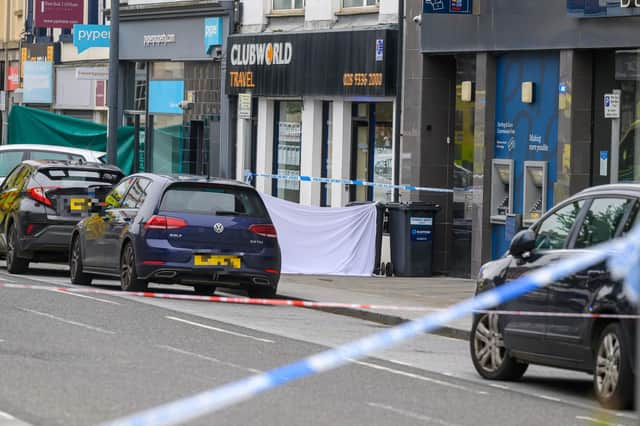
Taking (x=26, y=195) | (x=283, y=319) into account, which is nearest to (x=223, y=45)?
(x=26, y=195)

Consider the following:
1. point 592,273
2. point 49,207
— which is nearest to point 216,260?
point 49,207

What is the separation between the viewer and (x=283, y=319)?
17.6 m

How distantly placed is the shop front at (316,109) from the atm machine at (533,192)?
3946 millimetres

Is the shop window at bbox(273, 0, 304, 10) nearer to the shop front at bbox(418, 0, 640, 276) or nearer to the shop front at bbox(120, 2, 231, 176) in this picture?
the shop front at bbox(120, 2, 231, 176)

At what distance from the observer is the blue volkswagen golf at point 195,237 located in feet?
61.1

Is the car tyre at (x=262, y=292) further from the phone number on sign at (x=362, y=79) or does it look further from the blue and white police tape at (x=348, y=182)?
the phone number on sign at (x=362, y=79)

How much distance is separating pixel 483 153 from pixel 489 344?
466 inches

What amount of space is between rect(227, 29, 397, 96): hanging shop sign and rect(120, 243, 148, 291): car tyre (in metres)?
8.61

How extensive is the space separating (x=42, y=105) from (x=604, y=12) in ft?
89.7

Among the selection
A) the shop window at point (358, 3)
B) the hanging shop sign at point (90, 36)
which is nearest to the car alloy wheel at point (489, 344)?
the shop window at point (358, 3)

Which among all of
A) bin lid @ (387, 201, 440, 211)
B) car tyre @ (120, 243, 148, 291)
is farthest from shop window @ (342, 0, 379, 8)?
car tyre @ (120, 243, 148, 291)

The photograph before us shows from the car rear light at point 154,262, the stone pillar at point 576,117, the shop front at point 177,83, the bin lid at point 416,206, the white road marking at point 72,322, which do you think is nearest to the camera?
the white road marking at point 72,322

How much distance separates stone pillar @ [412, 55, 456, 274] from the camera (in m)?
25.9

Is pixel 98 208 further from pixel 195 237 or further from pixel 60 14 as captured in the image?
pixel 60 14
